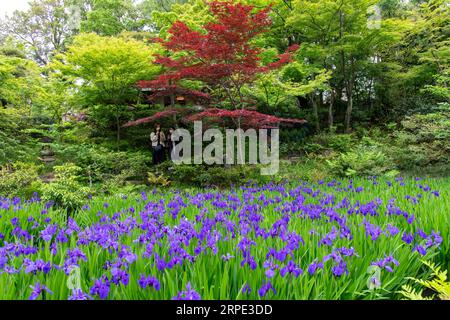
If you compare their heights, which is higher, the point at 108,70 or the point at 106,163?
the point at 108,70

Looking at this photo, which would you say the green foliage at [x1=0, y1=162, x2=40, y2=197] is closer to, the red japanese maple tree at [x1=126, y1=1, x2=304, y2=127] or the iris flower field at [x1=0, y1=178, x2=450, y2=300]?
the red japanese maple tree at [x1=126, y1=1, x2=304, y2=127]

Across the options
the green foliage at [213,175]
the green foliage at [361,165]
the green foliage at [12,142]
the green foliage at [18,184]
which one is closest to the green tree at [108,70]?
the green foliage at [12,142]

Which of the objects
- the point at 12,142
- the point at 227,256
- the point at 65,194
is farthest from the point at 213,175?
the point at 12,142

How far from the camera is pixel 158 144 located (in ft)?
29.2

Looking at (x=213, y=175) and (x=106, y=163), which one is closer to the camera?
(x=213, y=175)

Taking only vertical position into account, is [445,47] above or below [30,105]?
above

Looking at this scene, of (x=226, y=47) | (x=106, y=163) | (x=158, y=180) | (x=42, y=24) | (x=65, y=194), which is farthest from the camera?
(x=42, y=24)

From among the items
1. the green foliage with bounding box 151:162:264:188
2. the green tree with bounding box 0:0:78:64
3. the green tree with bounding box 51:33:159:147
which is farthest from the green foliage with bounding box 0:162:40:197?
the green tree with bounding box 0:0:78:64

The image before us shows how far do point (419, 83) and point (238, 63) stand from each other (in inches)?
382

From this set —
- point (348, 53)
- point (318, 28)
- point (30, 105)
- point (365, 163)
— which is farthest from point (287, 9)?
point (30, 105)

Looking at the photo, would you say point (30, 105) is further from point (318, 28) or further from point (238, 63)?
point (318, 28)

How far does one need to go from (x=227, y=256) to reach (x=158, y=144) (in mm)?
7402

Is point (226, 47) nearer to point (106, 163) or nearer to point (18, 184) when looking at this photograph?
point (106, 163)

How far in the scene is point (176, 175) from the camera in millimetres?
7977
